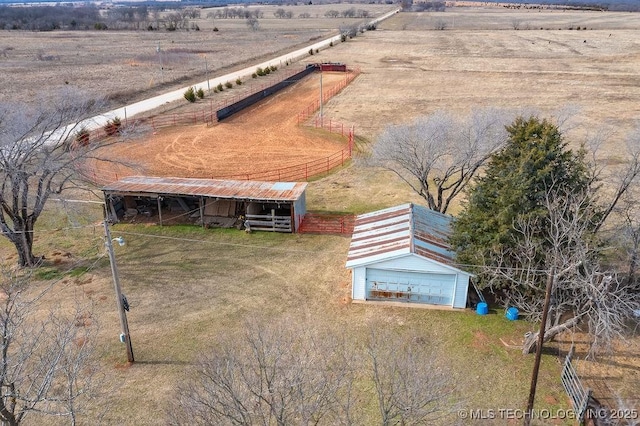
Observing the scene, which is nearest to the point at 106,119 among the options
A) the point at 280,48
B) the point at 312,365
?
the point at 312,365

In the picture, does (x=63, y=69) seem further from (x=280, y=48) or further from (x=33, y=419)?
(x=33, y=419)

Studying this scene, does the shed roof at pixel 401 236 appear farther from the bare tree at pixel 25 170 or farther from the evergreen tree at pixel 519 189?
the bare tree at pixel 25 170

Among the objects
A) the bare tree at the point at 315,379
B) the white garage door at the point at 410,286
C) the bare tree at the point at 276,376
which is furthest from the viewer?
the white garage door at the point at 410,286

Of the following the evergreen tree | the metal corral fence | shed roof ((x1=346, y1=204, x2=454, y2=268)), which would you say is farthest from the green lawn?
the metal corral fence

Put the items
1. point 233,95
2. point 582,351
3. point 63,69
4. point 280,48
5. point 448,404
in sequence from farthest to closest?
point 280,48 < point 63,69 < point 233,95 < point 582,351 < point 448,404

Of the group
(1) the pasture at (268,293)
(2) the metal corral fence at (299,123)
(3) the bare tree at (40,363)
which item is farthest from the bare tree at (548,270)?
(2) the metal corral fence at (299,123)

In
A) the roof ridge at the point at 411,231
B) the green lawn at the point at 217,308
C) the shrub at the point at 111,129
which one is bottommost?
the green lawn at the point at 217,308

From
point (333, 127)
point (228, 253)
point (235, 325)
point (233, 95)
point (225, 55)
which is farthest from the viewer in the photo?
point (225, 55)
